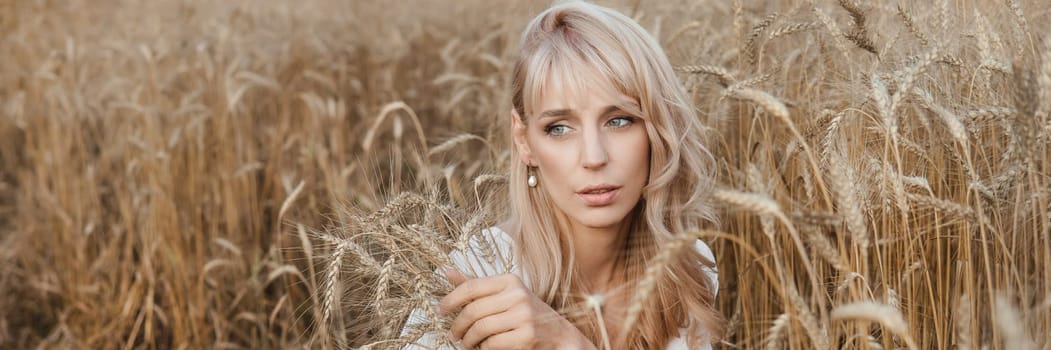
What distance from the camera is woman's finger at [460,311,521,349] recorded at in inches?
58.4

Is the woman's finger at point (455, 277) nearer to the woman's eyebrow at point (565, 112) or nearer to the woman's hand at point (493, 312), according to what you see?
the woman's hand at point (493, 312)

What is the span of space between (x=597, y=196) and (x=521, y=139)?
0.31 metres

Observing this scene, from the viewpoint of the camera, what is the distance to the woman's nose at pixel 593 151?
1.70m

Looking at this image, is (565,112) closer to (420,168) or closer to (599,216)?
(599,216)

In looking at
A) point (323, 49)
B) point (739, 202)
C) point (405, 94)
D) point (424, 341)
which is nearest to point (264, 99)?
point (323, 49)

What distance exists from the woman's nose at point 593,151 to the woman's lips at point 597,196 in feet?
0.18

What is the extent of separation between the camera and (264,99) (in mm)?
3908

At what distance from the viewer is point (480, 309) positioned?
1477 millimetres

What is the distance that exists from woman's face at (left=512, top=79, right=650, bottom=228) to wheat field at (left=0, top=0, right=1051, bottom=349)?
209 mm

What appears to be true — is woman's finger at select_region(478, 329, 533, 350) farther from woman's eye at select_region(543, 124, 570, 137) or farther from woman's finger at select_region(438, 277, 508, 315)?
woman's eye at select_region(543, 124, 570, 137)

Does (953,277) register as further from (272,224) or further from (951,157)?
(272,224)

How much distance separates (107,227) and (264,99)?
2.96 ft

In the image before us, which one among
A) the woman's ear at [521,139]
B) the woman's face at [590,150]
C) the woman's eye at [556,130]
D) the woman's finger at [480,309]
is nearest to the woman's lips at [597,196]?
the woman's face at [590,150]

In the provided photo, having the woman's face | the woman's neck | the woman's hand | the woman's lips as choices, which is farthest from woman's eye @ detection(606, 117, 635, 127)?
the woman's hand
